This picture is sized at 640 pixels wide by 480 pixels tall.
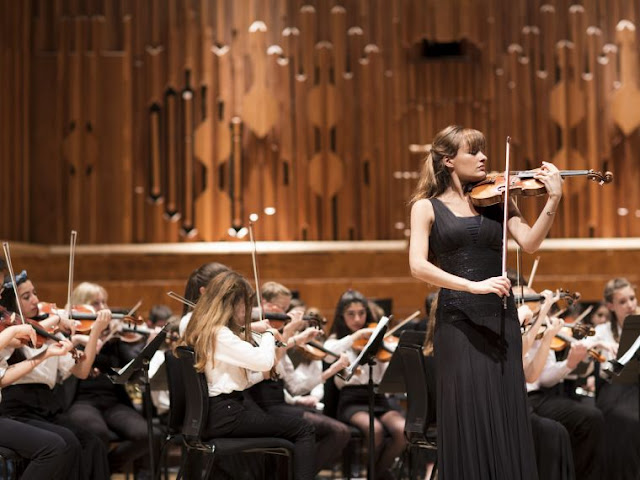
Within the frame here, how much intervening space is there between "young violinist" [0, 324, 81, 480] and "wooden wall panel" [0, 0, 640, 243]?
4151 millimetres

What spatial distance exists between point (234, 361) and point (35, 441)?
0.86 meters

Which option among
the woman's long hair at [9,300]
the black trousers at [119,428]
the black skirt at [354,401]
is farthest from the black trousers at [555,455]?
the woman's long hair at [9,300]

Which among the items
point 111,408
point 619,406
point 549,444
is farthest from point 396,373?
point 111,408

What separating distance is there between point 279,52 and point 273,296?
11.8ft

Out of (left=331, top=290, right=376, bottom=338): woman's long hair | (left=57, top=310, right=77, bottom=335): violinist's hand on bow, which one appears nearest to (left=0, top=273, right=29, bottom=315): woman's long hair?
(left=57, top=310, right=77, bottom=335): violinist's hand on bow

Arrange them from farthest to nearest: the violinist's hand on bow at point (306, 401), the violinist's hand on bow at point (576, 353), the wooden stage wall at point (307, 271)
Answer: the wooden stage wall at point (307, 271) < the violinist's hand on bow at point (306, 401) < the violinist's hand on bow at point (576, 353)

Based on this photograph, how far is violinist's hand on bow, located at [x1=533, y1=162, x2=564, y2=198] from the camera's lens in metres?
2.99

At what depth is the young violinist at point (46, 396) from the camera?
4.20m

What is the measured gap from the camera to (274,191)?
818 centimetres

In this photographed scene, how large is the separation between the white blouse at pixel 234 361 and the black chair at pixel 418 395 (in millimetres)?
634

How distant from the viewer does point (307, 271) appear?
754 centimetres

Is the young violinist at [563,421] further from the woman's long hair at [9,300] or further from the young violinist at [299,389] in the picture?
the woman's long hair at [9,300]

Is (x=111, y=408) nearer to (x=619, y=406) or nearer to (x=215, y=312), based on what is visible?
(x=215, y=312)

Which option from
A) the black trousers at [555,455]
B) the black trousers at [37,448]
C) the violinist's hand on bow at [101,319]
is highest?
the violinist's hand on bow at [101,319]
